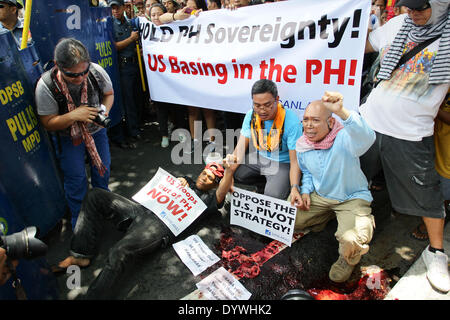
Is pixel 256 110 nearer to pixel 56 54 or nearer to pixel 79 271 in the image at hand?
pixel 56 54

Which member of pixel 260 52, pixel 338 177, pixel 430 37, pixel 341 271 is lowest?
pixel 341 271

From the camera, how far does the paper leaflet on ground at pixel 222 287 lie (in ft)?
8.07

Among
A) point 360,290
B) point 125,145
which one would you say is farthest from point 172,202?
point 125,145

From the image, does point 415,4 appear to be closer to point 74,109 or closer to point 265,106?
point 265,106

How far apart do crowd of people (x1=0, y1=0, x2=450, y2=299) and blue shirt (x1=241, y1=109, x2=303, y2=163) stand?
0.01m

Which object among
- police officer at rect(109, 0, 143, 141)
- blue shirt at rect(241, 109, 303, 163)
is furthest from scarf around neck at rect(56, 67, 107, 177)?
police officer at rect(109, 0, 143, 141)

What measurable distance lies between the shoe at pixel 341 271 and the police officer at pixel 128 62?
4.21 m

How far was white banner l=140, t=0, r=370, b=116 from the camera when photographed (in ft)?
10.8

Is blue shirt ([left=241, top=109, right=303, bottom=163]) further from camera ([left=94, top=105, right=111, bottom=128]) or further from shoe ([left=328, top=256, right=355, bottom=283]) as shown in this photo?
camera ([left=94, top=105, right=111, bottom=128])

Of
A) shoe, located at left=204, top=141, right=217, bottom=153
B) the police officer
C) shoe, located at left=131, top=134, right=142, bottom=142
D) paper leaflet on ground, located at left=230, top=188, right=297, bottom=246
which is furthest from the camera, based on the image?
shoe, located at left=131, top=134, right=142, bottom=142

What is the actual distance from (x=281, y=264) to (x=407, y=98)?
176 centimetres

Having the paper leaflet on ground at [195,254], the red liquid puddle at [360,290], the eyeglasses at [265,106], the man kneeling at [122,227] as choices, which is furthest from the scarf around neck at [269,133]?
the red liquid puddle at [360,290]

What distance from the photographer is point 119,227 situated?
9.95ft
